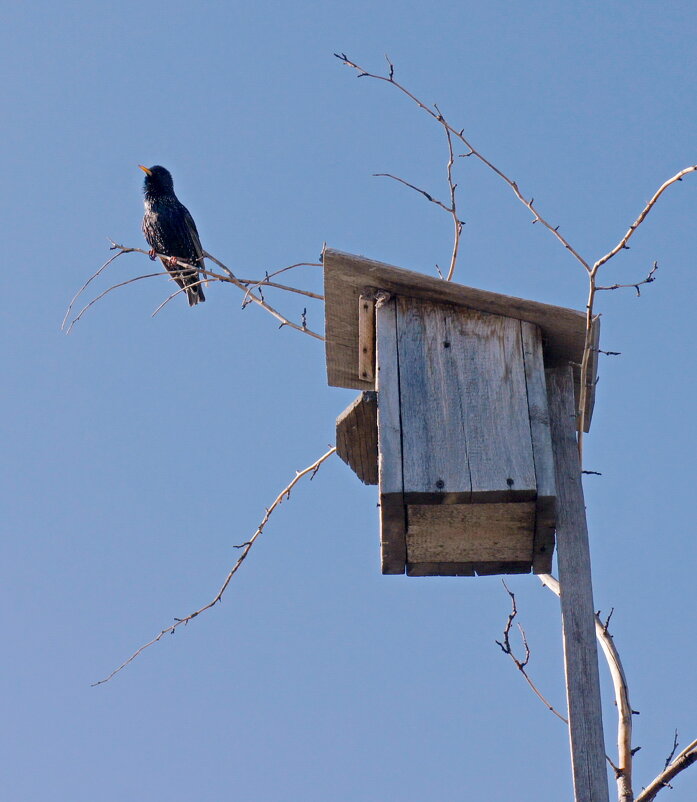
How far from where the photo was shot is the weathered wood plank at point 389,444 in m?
2.71

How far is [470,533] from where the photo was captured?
9.48 feet

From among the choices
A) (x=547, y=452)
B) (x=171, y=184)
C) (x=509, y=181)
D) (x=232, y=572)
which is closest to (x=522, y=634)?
(x=547, y=452)

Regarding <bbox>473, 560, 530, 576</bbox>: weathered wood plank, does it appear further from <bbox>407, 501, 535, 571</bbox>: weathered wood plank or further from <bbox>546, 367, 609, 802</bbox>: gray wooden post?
<bbox>546, 367, 609, 802</bbox>: gray wooden post

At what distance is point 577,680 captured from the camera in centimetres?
247

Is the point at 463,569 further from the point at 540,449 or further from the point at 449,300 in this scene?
the point at 449,300

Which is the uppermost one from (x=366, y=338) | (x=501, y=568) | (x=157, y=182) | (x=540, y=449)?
(x=157, y=182)

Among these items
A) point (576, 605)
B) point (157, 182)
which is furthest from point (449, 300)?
point (157, 182)

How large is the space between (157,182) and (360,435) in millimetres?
5505

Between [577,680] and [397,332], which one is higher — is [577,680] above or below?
below

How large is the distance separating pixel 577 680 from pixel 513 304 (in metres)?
0.95

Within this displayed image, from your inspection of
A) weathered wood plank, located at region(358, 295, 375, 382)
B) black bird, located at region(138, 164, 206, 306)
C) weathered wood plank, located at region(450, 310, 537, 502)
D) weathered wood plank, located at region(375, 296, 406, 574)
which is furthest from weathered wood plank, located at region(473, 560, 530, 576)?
black bird, located at region(138, 164, 206, 306)

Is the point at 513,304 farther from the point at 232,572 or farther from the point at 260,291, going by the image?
the point at 232,572

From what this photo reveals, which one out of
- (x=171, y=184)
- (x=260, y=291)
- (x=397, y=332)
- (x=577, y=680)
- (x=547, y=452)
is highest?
(x=171, y=184)

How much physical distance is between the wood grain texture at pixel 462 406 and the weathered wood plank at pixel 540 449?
2cm
